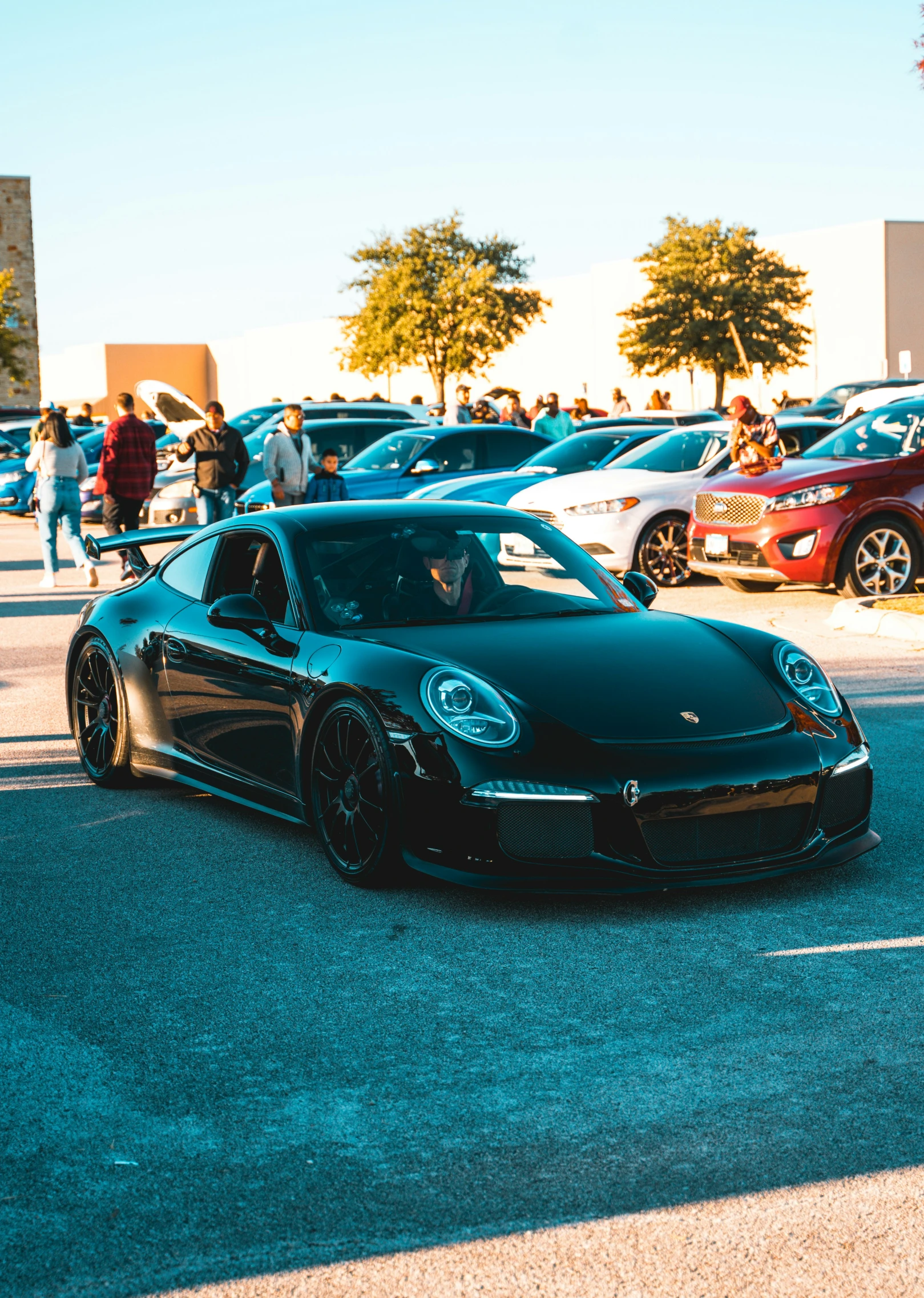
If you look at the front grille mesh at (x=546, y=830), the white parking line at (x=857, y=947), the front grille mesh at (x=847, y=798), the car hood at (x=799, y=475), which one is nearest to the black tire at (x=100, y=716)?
the front grille mesh at (x=546, y=830)

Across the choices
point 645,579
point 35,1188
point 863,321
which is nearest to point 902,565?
point 645,579

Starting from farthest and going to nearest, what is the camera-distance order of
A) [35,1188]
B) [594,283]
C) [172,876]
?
[594,283] → [172,876] → [35,1188]

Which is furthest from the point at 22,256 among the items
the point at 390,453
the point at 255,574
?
the point at 255,574

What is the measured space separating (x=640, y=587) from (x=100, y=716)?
2.60m

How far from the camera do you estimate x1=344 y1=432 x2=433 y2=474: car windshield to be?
64.8 feet

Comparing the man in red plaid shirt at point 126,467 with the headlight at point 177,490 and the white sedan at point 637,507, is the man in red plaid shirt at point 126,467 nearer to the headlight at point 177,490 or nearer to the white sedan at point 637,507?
the white sedan at point 637,507

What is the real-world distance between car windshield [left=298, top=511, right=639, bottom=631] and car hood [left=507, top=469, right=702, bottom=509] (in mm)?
8704

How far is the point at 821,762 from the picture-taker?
5461 millimetres

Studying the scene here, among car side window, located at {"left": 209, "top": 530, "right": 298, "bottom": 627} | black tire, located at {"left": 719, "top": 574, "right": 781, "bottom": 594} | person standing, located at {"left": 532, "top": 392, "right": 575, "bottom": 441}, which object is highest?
person standing, located at {"left": 532, "top": 392, "right": 575, "bottom": 441}

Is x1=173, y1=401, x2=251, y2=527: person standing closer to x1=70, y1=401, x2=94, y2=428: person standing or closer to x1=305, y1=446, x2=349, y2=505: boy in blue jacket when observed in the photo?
x1=305, y1=446, x2=349, y2=505: boy in blue jacket

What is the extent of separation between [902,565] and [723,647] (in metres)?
8.34

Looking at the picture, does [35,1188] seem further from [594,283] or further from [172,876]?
[594,283]

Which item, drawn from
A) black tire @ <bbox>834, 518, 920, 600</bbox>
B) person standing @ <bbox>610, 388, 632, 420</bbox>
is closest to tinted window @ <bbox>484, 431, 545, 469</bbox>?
black tire @ <bbox>834, 518, 920, 600</bbox>

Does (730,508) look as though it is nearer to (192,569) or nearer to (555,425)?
Answer: (192,569)
